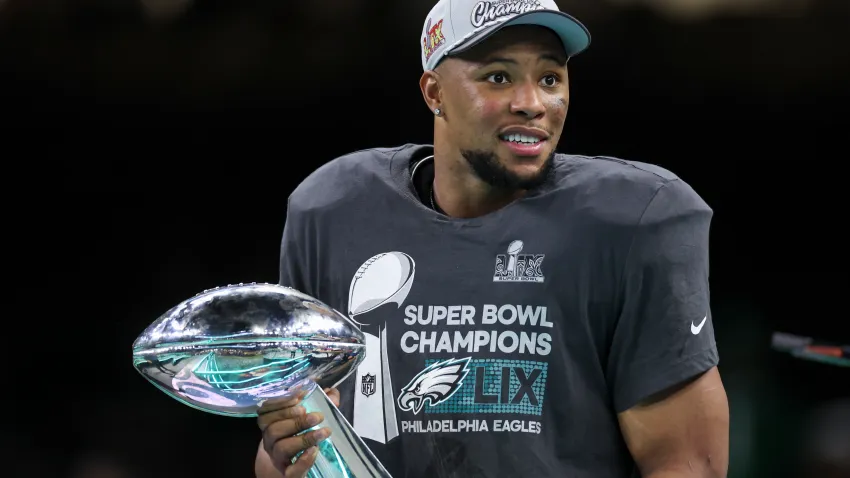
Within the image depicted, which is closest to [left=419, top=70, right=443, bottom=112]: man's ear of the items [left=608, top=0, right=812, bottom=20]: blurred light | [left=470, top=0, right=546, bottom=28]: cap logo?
[left=470, top=0, right=546, bottom=28]: cap logo

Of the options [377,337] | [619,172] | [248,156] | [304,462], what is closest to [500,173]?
[619,172]

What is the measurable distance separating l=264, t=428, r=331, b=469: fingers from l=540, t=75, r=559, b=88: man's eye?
0.76 m

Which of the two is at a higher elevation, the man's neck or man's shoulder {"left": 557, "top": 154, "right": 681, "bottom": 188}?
man's shoulder {"left": 557, "top": 154, "right": 681, "bottom": 188}

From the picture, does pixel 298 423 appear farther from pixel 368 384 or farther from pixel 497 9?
pixel 497 9

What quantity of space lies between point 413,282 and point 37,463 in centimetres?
202

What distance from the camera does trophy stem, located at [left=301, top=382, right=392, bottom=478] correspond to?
1057mm

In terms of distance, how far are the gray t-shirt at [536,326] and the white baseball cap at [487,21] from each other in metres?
0.19

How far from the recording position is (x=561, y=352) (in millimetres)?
1602

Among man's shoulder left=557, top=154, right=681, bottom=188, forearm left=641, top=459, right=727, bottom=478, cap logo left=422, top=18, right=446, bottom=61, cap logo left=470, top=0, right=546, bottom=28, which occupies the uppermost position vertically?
cap logo left=470, top=0, right=546, bottom=28

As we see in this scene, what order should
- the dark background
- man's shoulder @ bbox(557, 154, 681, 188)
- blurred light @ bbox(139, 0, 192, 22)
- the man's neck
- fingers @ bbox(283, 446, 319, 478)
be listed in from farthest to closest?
blurred light @ bbox(139, 0, 192, 22), the dark background, the man's neck, man's shoulder @ bbox(557, 154, 681, 188), fingers @ bbox(283, 446, 319, 478)

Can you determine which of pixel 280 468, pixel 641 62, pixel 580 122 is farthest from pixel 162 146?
pixel 280 468

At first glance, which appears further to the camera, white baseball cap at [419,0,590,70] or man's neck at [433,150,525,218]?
man's neck at [433,150,525,218]

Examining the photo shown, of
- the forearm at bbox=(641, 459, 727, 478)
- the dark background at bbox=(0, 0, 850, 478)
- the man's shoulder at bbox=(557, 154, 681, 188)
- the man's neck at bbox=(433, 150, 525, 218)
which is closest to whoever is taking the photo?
the forearm at bbox=(641, 459, 727, 478)

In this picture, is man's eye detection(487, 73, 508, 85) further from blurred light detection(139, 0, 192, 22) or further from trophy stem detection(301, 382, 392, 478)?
blurred light detection(139, 0, 192, 22)
